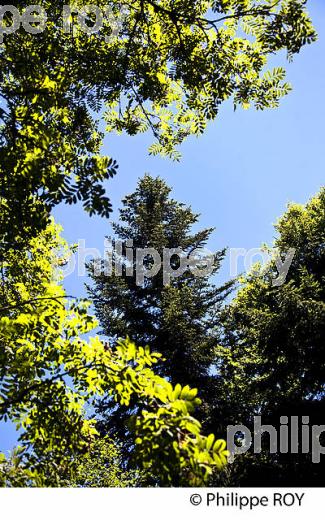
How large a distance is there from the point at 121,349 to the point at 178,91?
5.49 metres

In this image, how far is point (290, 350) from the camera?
1263 cm

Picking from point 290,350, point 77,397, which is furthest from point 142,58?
point 290,350

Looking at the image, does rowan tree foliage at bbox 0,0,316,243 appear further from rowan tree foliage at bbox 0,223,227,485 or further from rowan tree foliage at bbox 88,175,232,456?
rowan tree foliage at bbox 88,175,232,456

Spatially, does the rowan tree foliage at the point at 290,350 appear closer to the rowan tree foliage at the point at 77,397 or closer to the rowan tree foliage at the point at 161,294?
the rowan tree foliage at the point at 161,294

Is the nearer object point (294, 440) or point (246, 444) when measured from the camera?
point (294, 440)

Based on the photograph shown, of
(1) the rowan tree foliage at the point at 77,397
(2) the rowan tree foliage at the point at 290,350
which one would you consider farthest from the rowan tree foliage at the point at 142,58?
(2) the rowan tree foliage at the point at 290,350

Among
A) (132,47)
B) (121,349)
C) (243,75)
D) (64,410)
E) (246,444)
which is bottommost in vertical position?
(246,444)

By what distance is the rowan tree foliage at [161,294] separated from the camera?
16641mm

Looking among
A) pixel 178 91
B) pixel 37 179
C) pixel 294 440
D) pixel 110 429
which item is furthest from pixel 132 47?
pixel 110 429

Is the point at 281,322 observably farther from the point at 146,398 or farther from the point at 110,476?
the point at 146,398

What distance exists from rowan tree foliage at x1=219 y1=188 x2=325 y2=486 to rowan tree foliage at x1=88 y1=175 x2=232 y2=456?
218 cm

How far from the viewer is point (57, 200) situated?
3.50m

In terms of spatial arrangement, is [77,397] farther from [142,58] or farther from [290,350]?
[290,350]

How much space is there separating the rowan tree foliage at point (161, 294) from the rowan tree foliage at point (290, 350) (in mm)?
2179
